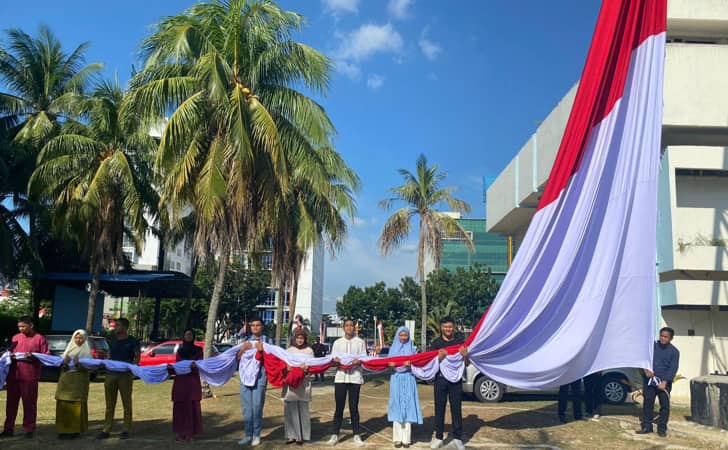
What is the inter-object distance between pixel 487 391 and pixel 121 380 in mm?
8044

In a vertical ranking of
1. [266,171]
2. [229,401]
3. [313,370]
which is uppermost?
[266,171]

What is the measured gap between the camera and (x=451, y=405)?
8727 mm

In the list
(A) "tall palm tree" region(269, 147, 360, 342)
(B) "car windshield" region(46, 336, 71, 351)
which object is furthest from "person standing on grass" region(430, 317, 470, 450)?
(B) "car windshield" region(46, 336, 71, 351)

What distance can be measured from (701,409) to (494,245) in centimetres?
9451

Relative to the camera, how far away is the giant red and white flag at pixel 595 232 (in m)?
7.79

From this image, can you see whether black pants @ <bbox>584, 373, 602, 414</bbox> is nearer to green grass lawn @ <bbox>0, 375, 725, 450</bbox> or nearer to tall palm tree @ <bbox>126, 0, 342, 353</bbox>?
green grass lawn @ <bbox>0, 375, 725, 450</bbox>

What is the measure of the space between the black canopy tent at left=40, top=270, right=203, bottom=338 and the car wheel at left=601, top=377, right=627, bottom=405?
1907 centimetres

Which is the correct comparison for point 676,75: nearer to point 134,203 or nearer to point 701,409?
point 701,409

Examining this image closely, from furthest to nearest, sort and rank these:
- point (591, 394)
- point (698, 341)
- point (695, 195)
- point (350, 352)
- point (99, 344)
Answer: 1. point (695, 195)
2. point (99, 344)
3. point (698, 341)
4. point (591, 394)
5. point (350, 352)

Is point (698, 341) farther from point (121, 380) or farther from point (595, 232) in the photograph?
point (121, 380)

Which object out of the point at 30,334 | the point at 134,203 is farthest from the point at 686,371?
the point at 134,203

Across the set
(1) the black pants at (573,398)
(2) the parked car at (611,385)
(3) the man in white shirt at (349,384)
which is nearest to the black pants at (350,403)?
(3) the man in white shirt at (349,384)

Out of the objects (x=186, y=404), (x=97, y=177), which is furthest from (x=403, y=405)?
(x=97, y=177)

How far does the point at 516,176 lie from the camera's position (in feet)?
90.2
